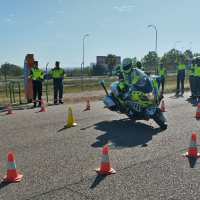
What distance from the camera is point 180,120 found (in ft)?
29.7

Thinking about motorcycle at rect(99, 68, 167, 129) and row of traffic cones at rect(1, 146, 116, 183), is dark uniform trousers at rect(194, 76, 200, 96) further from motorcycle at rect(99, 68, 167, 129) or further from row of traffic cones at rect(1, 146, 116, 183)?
row of traffic cones at rect(1, 146, 116, 183)

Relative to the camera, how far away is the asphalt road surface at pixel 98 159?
13.1 feet

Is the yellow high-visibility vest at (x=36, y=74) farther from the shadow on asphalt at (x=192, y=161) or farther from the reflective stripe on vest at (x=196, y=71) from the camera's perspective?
the shadow on asphalt at (x=192, y=161)

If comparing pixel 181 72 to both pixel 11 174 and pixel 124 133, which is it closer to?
pixel 124 133

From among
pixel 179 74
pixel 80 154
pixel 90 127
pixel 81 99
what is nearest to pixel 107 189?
pixel 80 154

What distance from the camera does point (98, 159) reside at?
17.5 feet

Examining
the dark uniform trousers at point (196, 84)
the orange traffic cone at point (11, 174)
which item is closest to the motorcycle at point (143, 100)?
the orange traffic cone at point (11, 174)

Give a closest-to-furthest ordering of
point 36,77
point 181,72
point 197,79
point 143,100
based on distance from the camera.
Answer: point 143,100 → point 36,77 → point 197,79 → point 181,72

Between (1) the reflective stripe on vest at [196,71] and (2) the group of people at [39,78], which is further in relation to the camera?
(1) the reflective stripe on vest at [196,71]

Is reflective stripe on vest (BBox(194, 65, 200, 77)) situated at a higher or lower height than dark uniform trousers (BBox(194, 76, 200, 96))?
higher

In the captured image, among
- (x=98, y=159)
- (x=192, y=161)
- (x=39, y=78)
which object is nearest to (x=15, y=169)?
(x=98, y=159)

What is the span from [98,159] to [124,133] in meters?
2.23

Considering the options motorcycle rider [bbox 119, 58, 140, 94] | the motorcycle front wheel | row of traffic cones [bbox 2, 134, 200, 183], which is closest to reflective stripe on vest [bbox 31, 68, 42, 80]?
motorcycle rider [bbox 119, 58, 140, 94]

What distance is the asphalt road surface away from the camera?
400 cm
